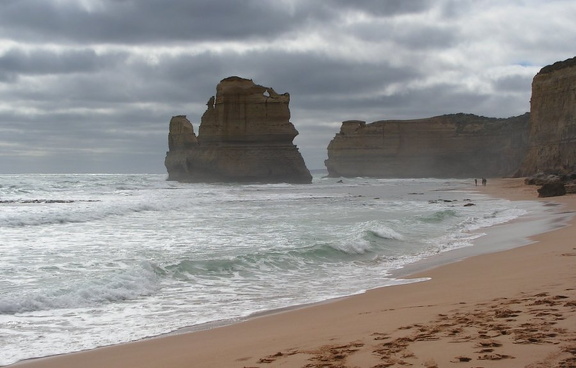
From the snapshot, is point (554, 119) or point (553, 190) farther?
point (554, 119)

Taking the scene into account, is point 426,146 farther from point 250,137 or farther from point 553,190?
point 553,190

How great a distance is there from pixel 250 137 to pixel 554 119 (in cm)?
3521

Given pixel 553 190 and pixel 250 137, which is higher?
pixel 250 137

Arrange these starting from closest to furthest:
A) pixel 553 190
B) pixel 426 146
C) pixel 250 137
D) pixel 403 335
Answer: pixel 403 335 → pixel 553 190 → pixel 250 137 → pixel 426 146

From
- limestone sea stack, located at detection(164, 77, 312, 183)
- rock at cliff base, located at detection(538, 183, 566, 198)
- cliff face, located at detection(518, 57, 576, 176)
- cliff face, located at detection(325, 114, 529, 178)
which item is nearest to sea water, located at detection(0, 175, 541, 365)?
Result: rock at cliff base, located at detection(538, 183, 566, 198)

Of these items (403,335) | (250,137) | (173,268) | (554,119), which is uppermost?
(250,137)

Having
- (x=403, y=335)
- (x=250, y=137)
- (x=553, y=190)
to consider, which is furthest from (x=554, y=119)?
(x=403, y=335)

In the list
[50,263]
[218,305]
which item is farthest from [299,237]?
[218,305]

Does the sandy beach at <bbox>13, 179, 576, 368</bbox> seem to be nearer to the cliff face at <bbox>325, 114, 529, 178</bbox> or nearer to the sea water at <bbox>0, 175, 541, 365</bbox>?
the sea water at <bbox>0, 175, 541, 365</bbox>

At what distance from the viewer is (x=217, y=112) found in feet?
251

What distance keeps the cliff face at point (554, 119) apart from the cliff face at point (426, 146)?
38.7m

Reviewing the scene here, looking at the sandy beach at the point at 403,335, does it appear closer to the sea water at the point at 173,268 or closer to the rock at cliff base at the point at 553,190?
the sea water at the point at 173,268

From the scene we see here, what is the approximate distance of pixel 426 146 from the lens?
108 m

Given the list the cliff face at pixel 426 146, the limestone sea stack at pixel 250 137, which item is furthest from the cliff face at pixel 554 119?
the cliff face at pixel 426 146
